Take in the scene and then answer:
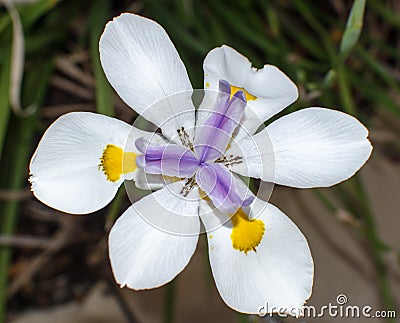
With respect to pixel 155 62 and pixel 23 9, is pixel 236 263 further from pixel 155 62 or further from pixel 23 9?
pixel 23 9

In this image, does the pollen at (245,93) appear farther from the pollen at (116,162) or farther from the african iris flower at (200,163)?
the pollen at (116,162)

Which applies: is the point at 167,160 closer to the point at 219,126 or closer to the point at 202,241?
the point at 219,126

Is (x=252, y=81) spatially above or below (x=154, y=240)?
above

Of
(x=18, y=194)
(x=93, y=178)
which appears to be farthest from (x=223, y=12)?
(x=93, y=178)

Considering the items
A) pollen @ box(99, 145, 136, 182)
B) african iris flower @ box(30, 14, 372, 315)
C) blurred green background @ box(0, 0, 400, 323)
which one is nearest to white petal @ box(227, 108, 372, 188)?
african iris flower @ box(30, 14, 372, 315)

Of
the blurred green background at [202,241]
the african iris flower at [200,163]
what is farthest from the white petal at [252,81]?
the blurred green background at [202,241]

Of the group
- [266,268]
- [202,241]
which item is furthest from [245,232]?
[202,241]

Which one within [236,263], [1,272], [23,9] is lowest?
[1,272]
